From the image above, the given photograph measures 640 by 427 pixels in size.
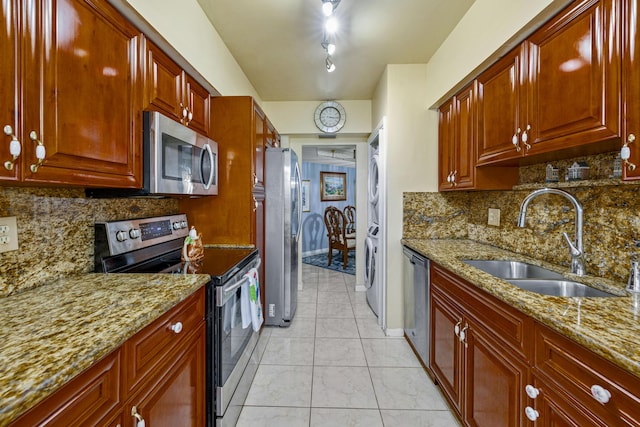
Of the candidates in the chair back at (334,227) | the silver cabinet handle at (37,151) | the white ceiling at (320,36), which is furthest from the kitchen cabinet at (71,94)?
the chair back at (334,227)

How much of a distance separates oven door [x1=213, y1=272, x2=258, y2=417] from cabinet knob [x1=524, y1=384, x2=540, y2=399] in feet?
4.23

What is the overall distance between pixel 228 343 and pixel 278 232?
4.06 feet

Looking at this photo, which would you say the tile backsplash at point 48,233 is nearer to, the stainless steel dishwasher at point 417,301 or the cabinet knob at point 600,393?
the cabinet knob at point 600,393

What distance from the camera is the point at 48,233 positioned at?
1.22 m

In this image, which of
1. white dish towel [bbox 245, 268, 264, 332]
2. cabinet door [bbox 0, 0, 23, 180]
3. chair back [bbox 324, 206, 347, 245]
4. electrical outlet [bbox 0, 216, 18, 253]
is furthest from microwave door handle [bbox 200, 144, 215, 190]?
chair back [bbox 324, 206, 347, 245]

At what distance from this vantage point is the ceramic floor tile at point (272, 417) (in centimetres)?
161

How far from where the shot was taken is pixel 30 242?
1.14 m

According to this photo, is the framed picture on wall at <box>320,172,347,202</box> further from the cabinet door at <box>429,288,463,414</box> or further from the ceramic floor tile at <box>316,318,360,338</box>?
the cabinet door at <box>429,288,463,414</box>

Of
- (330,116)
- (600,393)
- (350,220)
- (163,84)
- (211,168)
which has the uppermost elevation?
(330,116)

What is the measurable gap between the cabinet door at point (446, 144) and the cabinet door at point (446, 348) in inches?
38.7

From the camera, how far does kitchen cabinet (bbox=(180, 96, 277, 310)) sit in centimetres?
217

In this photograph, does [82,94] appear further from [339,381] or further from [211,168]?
[339,381]

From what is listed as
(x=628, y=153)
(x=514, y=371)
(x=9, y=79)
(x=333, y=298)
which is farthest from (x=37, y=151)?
(x=333, y=298)

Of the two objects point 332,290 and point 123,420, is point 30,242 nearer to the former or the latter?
point 123,420
